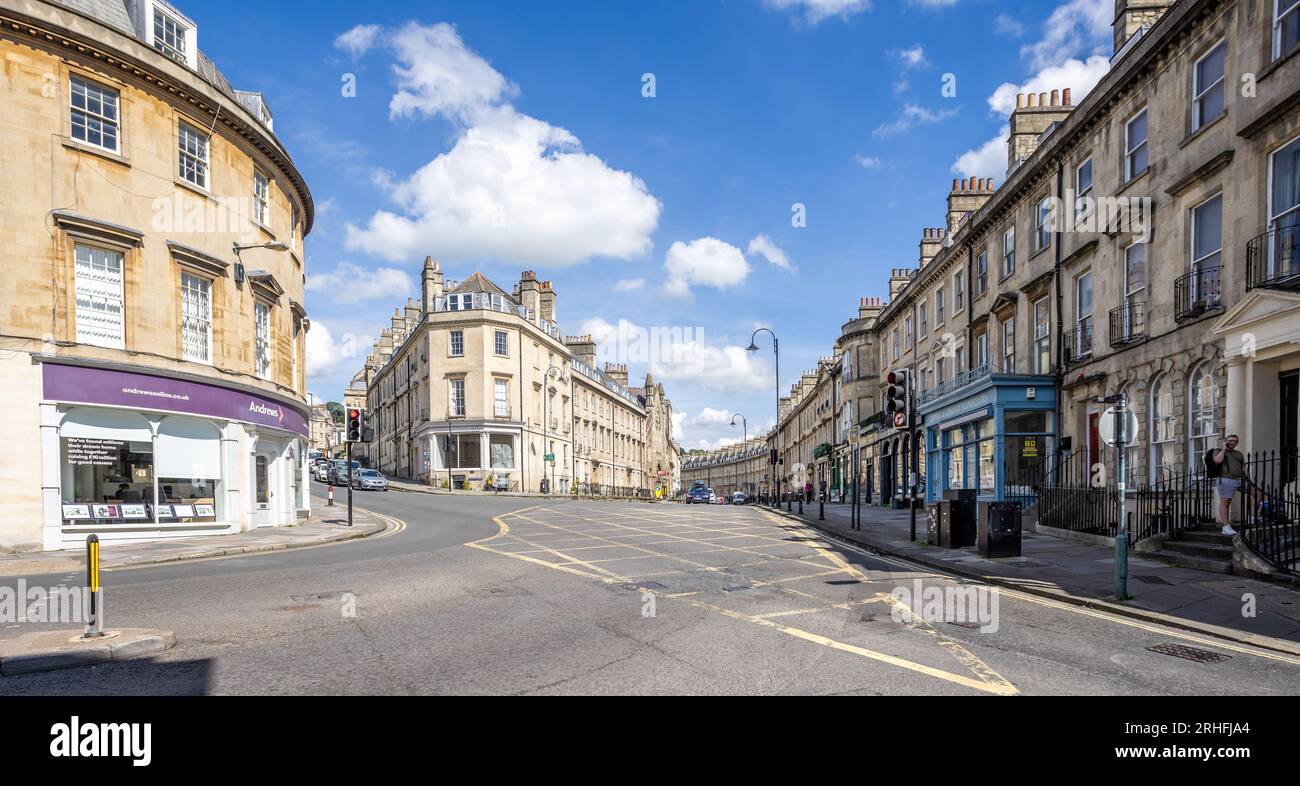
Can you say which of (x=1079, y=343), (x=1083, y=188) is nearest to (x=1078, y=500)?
(x=1079, y=343)

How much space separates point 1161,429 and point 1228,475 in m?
4.25

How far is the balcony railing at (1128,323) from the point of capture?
1597 centimetres

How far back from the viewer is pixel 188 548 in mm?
14680

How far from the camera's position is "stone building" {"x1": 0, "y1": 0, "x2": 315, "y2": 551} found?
1449 centimetres

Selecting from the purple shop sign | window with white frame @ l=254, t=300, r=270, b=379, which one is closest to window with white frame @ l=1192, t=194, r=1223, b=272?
the purple shop sign

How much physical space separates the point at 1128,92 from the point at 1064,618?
48.1 feet

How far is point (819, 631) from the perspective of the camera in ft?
22.9

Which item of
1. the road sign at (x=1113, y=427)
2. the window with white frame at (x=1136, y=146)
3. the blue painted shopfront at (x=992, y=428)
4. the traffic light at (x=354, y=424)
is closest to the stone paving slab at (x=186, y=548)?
the traffic light at (x=354, y=424)

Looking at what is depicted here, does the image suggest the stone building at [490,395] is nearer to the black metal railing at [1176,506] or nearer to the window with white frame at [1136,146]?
the window with white frame at [1136,146]

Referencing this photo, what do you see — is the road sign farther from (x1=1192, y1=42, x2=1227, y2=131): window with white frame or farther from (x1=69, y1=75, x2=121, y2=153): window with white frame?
(x1=69, y1=75, x2=121, y2=153): window with white frame

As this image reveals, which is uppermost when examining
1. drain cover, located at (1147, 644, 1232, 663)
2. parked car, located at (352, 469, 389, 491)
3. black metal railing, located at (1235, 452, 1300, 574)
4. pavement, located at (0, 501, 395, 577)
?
black metal railing, located at (1235, 452, 1300, 574)

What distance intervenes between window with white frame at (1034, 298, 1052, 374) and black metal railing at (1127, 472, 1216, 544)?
6965mm
